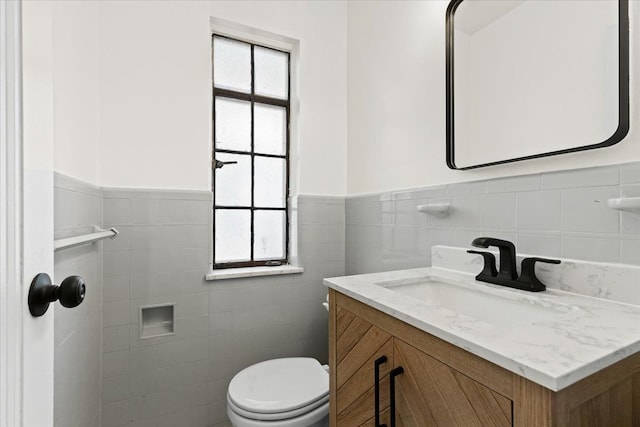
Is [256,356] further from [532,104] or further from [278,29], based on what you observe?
[278,29]

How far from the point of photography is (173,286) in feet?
5.09

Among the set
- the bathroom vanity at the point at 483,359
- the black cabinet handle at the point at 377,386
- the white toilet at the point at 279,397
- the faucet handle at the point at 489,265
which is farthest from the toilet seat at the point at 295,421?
the faucet handle at the point at 489,265


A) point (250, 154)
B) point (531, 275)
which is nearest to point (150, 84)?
point (250, 154)

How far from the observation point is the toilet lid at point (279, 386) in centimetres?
116

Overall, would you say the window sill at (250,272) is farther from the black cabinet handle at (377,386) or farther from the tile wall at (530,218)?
the black cabinet handle at (377,386)

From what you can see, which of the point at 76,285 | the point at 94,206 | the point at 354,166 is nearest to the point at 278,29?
the point at 354,166

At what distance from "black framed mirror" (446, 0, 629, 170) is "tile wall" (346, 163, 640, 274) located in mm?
91

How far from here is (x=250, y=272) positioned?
1705 mm

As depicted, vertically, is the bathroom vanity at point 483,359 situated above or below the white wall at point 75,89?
below

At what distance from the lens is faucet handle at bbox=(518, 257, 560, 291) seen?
0.89m

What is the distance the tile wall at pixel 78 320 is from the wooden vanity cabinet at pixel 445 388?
33.8 inches

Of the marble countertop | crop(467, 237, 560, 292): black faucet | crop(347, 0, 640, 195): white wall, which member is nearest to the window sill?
crop(347, 0, 640, 195): white wall

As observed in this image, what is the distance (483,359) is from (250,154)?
163 centimetres

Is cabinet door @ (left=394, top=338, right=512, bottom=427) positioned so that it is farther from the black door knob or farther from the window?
the window
